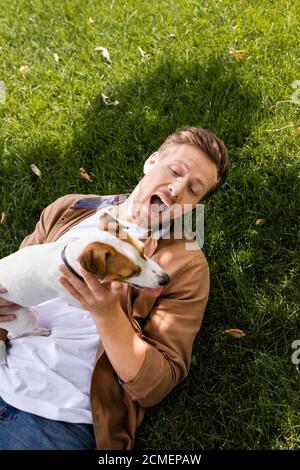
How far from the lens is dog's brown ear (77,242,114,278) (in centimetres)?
211

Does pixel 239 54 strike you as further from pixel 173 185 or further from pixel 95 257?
pixel 95 257

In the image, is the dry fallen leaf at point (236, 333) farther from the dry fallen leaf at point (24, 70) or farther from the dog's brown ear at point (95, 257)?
the dry fallen leaf at point (24, 70)

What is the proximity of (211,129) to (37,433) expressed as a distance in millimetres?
2644

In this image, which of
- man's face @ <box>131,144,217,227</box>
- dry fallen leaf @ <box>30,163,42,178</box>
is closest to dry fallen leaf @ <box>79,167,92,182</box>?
dry fallen leaf @ <box>30,163,42,178</box>

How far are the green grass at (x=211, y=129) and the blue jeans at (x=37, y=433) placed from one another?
600 mm

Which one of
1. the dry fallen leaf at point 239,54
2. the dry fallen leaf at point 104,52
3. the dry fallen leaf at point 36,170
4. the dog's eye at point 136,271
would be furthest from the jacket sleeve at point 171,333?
the dry fallen leaf at point 104,52

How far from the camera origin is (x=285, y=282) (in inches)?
134

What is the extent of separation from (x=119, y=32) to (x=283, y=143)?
2013mm

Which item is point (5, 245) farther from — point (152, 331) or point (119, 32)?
point (119, 32)

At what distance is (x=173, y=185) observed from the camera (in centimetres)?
266

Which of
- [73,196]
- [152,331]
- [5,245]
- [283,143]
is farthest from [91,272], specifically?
[283,143]

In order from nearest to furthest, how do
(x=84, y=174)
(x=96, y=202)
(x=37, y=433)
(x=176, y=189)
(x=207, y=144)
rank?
1. (x=37, y=433)
2. (x=176, y=189)
3. (x=207, y=144)
4. (x=96, y=202)
5. (x=84, y=174)

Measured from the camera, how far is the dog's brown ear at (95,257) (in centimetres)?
211

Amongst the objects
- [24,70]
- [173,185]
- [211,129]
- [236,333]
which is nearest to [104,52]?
[24,70]
